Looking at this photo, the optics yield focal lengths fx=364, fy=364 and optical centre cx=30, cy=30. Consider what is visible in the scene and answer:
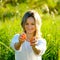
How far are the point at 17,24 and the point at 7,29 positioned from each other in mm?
268

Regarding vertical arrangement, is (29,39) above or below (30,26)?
below

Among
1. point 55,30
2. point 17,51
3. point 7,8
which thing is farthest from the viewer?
point 7,8

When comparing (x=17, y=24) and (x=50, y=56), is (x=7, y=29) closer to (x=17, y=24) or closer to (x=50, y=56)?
(x=17, y=24)

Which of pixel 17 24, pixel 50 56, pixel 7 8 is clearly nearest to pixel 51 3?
pixel 7 8

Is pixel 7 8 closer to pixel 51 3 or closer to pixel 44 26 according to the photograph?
pixel 51 3

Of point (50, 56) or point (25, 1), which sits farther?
point (25, 1)

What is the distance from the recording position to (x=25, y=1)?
32.8ft

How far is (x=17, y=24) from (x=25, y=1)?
447cm

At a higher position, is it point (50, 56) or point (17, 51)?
point (17, 51)

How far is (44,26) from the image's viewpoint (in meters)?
5.49

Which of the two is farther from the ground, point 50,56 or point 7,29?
point 7,29

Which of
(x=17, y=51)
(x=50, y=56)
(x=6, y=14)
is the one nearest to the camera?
(x=17, y=51)

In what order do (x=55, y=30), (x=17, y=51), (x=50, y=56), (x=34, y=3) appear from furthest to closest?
(x=34, y=3)
(x=55, y=30)
(x=50, y=56)
(x=17, y=51)

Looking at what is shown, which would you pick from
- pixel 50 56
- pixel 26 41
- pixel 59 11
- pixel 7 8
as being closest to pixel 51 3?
pixel 59 11
